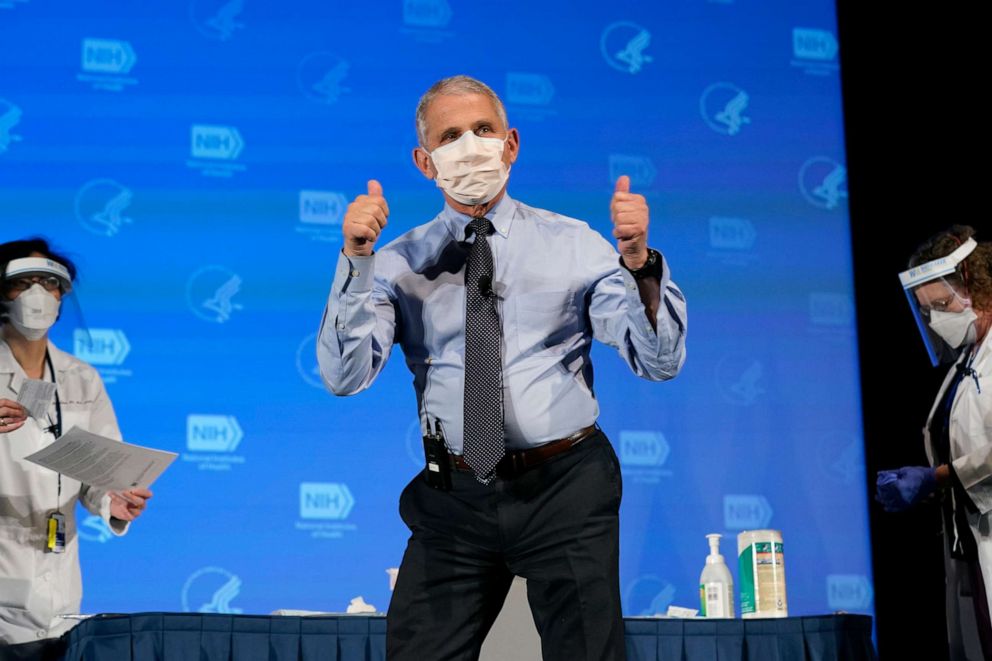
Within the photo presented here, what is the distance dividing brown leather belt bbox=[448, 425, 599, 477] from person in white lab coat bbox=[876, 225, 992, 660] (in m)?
1.75

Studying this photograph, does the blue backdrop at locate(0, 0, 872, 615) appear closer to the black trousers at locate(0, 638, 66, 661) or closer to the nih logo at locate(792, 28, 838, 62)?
the nih logo at locate(792, 28, 838, 62)

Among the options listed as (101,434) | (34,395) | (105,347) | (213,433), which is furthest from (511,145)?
(105,347)

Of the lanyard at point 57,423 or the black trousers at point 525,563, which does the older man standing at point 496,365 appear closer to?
the black trousers at point 525,563

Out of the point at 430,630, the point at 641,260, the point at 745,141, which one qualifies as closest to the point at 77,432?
the point at 430,630

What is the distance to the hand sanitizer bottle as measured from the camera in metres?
3.41

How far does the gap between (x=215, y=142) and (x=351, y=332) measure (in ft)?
9.37

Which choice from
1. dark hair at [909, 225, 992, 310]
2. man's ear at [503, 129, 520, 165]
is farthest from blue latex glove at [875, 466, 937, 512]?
man's ear at [503, 129, 520, 165]

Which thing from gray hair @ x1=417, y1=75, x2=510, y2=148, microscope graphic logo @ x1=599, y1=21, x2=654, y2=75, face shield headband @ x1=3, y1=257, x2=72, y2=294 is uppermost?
microscope graphic logo @ x1=599, y1=21, x2=654, y2=75

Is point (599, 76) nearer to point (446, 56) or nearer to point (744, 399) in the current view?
point (446, 56)

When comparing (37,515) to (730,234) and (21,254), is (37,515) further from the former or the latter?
(730,234)

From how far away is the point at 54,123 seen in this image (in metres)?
4.63

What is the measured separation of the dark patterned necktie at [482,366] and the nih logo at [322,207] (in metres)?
2.54

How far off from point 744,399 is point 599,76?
63.3 inches

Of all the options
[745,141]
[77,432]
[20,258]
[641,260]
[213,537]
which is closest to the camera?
[641,260]
